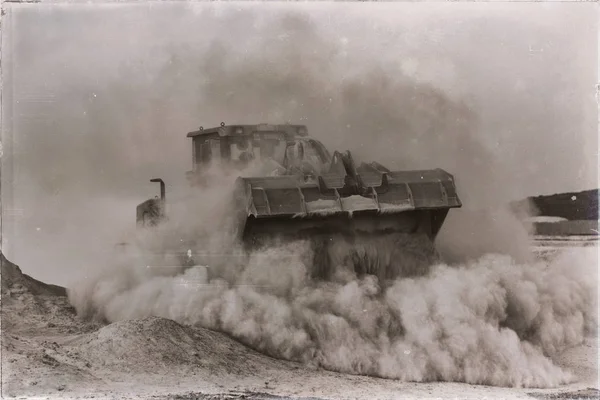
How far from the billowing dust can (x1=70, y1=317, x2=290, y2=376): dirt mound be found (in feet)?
1.42

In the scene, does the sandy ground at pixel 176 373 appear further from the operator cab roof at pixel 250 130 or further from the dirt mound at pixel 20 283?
the operator cab roof at pixel 250 130

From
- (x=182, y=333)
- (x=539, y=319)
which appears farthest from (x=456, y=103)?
(x=182, y=333)

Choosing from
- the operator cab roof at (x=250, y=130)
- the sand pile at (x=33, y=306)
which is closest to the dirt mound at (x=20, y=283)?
the sand pile at (x=33, y=306)

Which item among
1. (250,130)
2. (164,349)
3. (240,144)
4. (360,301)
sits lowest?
(164,349)

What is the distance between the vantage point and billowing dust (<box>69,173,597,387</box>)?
27.2 ft

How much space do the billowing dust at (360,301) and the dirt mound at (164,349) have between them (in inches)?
17.0

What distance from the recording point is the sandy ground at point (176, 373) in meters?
7.17

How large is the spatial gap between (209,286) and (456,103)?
19.2 feet

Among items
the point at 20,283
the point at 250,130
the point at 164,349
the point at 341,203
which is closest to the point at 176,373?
the point at 164,349

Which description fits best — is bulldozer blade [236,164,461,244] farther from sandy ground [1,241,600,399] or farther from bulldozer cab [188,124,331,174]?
bulldozer cab [188,124,331,174]

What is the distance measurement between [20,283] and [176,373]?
A: 4506 millimetres

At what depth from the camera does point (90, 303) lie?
1045 cm

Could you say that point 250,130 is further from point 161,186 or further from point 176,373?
point 176,373

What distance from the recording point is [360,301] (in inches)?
346
